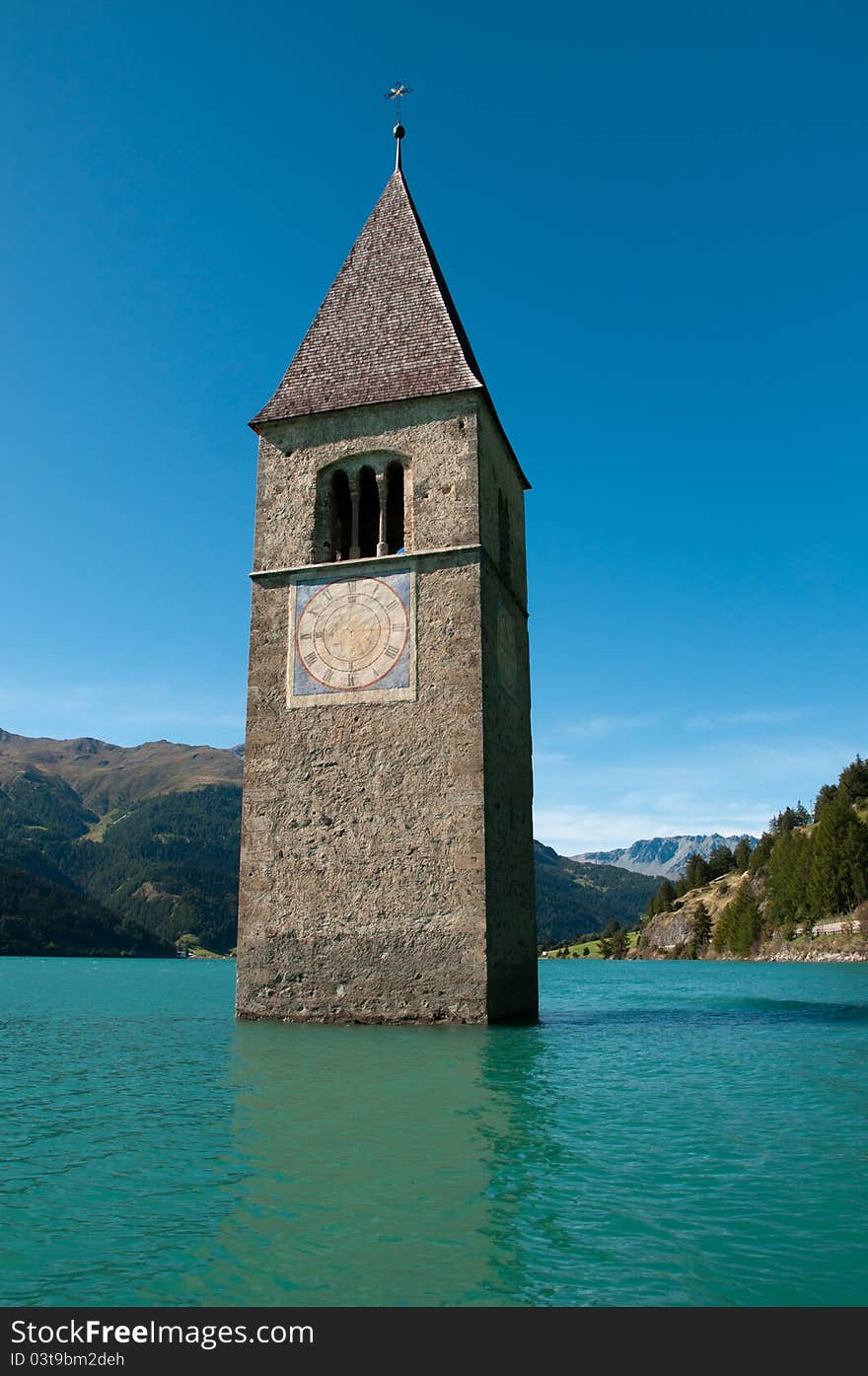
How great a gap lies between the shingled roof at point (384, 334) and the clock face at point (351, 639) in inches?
164

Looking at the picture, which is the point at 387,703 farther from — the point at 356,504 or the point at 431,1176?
the point at 431,1176

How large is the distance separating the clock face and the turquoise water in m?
6.71

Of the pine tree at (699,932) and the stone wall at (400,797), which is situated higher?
the stone wall at (400,797)

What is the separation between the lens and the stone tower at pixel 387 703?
59.1ft

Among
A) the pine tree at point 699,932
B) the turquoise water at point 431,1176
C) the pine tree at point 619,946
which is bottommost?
the pine tree at point 619,946

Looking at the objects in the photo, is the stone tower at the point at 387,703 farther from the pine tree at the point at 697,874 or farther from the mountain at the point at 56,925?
the mountain at the point at 56,925

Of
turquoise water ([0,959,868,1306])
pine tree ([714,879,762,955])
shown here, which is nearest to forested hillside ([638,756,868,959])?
pine tree ([714,879,762,955])

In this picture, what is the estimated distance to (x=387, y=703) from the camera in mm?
19078

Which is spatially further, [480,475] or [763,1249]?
[480,475]

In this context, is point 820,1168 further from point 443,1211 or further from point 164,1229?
point 164,1229

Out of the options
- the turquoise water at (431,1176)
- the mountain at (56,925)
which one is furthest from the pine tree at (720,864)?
the turquoise water at (431,1176)
